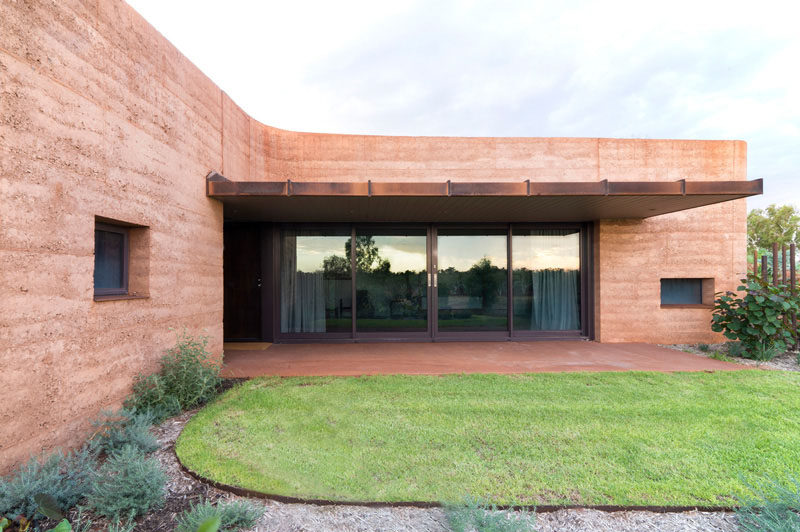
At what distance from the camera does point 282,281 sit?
6.99m

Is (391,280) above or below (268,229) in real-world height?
below

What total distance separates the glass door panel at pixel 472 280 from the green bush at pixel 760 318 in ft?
12.3

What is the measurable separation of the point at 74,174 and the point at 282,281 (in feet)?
14.7

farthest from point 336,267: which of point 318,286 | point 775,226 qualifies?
point 775,226

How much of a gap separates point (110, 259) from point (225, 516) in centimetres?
275

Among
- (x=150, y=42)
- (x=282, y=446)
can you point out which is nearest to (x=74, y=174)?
(x=150, y=42)

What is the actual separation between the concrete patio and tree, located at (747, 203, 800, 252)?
27019mm

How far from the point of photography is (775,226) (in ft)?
80.2

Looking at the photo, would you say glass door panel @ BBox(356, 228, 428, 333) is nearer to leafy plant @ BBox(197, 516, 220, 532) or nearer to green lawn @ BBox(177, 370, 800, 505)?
green lawn @ BBox(177, 370, 800, 505)

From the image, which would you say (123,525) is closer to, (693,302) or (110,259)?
(110,259)

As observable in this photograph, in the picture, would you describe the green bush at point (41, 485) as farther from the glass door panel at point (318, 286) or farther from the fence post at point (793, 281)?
the fence post at point (793, 281)

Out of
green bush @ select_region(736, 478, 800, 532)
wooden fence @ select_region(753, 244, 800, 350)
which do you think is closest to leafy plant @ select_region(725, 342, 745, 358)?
wooden fence @ select_region(753, 244, 800, 350)

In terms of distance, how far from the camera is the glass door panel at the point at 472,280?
7055mm

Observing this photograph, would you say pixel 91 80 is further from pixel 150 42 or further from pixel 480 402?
pixel 480 402
